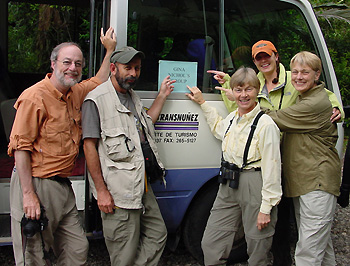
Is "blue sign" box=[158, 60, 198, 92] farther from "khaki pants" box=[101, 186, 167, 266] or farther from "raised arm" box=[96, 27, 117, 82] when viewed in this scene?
"khaki pants" box=[101, 186, 167, 266]

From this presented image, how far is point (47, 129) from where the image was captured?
8.35 feet

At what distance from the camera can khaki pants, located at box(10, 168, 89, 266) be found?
2.57 metres

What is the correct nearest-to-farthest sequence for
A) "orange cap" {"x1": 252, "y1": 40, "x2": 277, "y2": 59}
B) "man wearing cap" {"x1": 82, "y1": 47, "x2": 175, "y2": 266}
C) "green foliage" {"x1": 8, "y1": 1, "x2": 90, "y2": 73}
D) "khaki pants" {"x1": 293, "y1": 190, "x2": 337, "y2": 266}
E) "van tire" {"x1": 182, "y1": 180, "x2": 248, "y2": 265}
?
"man wearing cap" {"x1": 82, "y1": 47, "x2": 175, "y2": 266}
"khaki pants" {"x1": 293, "y1": 190, "x2": 337, "y2": 266}
"orange cap" {"x1": 252, "y1": 40, "x2": 277, "y2": 59}
"van tire" {"x1": 182, "y1": 180, "x2": 248, "y2": 265}
"green foliage" {"x1": 8, "y1": 1, "x2": 90, "y2": 73}

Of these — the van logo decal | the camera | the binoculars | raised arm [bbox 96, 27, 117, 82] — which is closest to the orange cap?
the van logo decal

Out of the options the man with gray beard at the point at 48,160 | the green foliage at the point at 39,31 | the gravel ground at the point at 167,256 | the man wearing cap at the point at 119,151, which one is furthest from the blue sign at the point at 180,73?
the green foliage at the point at 39,31

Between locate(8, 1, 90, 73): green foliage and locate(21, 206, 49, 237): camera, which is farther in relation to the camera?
locate(8, 1, 90, 73): green foliage

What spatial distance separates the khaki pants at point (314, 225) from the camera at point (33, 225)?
1772mm

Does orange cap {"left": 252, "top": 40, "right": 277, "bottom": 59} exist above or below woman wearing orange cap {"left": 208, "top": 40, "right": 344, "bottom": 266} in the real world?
above

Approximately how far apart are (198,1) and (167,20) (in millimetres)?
311

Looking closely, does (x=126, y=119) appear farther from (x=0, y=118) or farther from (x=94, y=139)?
(x=0, y=118)

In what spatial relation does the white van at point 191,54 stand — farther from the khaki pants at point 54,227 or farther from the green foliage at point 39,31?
the green foliage at point 39,31

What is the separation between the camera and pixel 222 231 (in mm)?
2947

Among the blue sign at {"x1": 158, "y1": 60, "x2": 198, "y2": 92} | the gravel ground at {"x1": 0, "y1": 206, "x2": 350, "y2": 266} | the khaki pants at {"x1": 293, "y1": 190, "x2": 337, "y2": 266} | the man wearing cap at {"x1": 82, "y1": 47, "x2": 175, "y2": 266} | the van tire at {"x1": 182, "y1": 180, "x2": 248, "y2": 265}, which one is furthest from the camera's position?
the gravel ground at {"x1": 0, "y1": 206, "x2": 350, "y2": 266}

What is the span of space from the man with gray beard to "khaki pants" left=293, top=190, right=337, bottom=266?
1.55m
